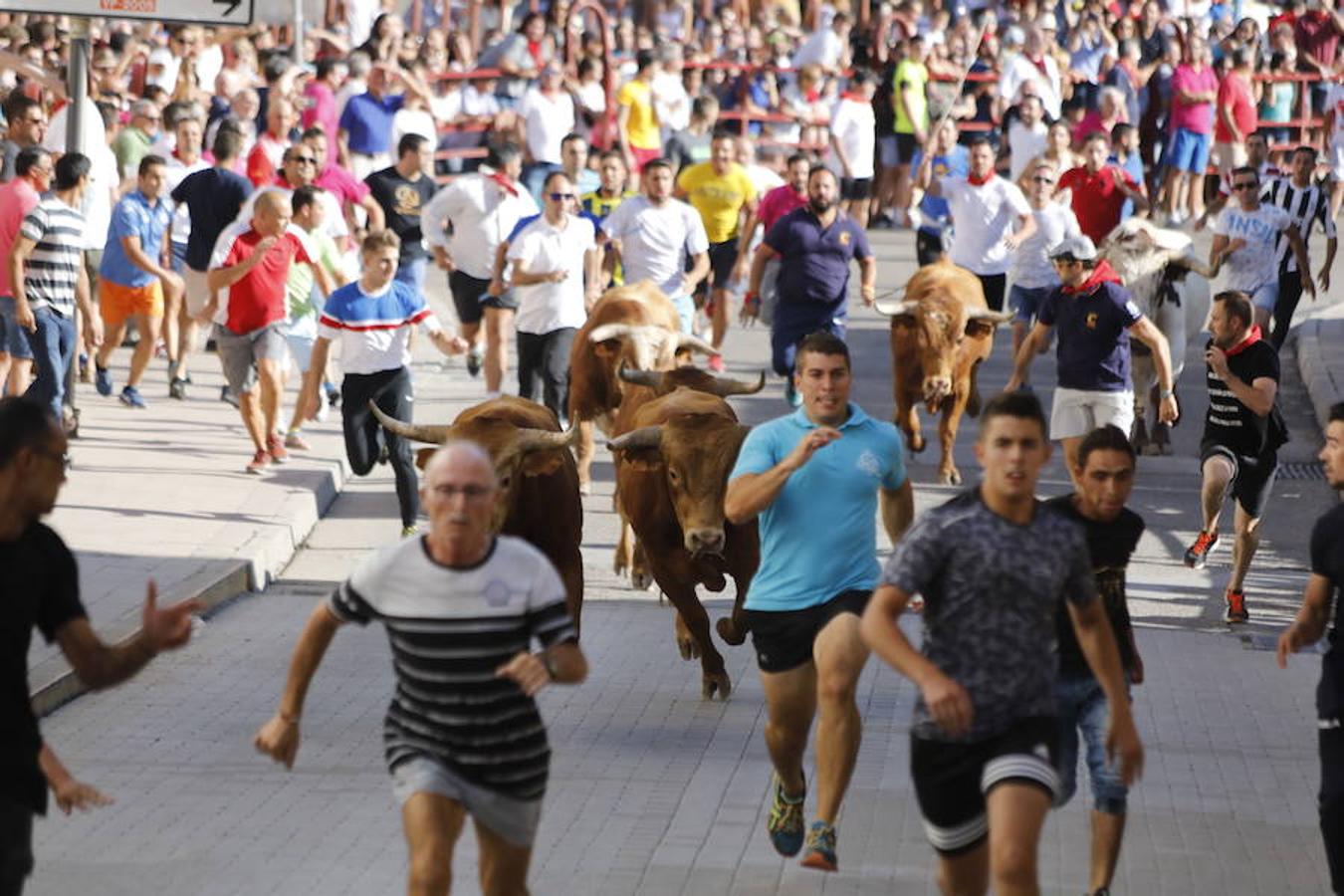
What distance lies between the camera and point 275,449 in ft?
57.2

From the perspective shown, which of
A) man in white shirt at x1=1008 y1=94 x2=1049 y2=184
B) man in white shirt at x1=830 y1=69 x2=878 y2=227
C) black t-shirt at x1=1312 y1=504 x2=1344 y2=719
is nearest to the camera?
black t-shirt at x1=1312 y1=504 x2=1344 y2=719

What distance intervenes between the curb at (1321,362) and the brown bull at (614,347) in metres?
5.95

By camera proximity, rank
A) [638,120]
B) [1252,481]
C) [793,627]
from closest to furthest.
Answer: [793,627] < [1252,481] < [638,120]

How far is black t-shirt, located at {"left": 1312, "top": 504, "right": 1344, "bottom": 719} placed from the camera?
729cm

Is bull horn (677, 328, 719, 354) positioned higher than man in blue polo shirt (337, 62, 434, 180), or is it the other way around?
man in blue polo shirt (337, 62, 434, 180)

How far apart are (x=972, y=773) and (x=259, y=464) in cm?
1123

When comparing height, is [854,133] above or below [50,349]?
above

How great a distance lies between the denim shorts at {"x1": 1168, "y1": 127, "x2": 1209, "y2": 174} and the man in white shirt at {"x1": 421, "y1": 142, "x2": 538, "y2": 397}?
1312cm

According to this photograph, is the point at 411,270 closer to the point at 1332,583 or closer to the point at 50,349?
the point at 50,349

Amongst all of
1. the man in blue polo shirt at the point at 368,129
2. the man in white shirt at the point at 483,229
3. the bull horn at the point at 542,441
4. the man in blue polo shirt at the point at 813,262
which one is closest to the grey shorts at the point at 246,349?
the man in white shirt at the point at 483,229

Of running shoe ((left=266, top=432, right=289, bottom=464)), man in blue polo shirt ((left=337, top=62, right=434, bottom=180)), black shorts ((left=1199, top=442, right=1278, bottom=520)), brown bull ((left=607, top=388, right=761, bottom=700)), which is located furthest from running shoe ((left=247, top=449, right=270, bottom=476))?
man in blue polo shirt ((left=337, top=62, right=434, bottom=180))

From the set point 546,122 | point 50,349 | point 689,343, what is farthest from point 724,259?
point 50,349

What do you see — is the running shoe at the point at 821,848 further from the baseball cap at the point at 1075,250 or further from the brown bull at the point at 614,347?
the brown bull at the point at 614,347

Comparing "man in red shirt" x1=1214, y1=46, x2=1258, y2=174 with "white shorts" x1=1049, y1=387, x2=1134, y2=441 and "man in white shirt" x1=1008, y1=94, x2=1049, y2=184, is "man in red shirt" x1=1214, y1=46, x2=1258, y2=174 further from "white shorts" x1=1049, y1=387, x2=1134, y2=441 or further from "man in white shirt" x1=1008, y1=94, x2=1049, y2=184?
"white shorts" x1=1049, y1=387, x2=1134, y2=441
